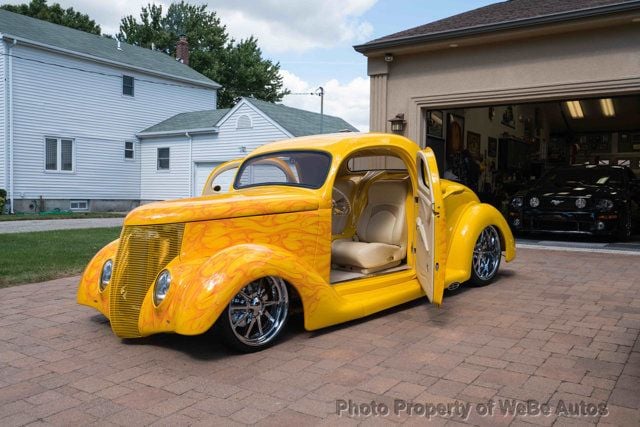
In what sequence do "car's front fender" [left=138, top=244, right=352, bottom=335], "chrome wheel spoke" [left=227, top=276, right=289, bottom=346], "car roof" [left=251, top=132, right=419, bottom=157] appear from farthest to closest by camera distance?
"car roof" [left=251, top=132, right=419, bottom=157] → "chrome wheel spoke" [left=227, top=276, right=289, bottom=346] → "car's front fender" [left=138, top=244, right=352, bottom=335]

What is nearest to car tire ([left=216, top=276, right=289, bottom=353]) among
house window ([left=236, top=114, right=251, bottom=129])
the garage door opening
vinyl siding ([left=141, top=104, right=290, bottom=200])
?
the garage door opening

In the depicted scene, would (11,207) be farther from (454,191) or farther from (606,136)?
(606,136)

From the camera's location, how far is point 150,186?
886 inches

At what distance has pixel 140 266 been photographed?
3963 millimetres

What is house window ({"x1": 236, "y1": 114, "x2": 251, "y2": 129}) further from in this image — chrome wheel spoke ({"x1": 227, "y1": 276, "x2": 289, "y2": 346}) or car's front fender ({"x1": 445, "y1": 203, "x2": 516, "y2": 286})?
chrome wheel spoke ({"x1": 227, "y1": 276, "x2": 289, "y2": 346})

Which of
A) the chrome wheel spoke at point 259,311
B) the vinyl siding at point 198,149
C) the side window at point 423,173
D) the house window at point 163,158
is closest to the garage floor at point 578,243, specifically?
the side window at point 423,173

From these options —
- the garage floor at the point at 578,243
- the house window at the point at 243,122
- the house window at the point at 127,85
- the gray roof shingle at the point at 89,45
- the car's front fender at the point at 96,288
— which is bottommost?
the garage floor at the point at 578,243

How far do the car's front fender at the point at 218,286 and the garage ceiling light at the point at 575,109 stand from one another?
15942 mm

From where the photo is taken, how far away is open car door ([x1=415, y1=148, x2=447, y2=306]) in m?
4.57

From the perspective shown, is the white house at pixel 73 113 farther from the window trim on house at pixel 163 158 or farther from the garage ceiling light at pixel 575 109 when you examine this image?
the garage ceiling light at pixel 575 109

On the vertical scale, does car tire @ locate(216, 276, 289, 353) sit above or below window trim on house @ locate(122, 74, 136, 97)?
below

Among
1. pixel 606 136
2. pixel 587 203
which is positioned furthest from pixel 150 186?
pixel 606 136

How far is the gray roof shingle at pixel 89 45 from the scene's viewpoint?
1944 cm

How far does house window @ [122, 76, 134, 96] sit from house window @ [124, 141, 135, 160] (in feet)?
6.78
